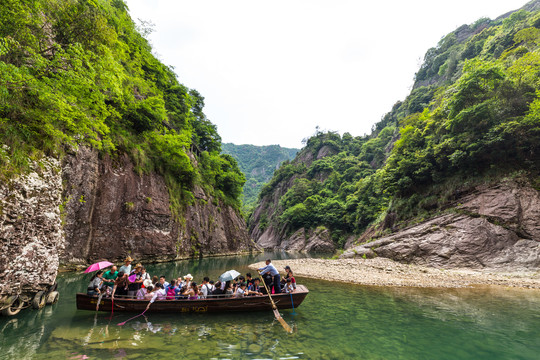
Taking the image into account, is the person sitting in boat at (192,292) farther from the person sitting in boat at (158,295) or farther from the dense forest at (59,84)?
the dense forest at (59,84)

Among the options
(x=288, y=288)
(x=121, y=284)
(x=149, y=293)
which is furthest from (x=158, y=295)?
(x=288, y=288)

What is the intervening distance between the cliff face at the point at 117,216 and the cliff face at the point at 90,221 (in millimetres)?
65

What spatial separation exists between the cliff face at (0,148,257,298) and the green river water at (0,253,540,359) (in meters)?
2.29

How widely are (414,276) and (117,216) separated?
80.1 feet

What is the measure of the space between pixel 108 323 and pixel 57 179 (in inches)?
251

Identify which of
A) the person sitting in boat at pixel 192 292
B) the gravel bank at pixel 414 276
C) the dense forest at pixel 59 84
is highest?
the dense forest at pixel 59 84

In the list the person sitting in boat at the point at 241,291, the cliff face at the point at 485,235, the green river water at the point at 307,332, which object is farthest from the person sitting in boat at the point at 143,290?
the cliff face at the point at 485,235

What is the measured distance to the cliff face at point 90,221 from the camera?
830 cm

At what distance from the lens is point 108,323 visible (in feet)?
29.3

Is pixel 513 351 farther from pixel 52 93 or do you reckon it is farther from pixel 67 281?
pixel 67 281

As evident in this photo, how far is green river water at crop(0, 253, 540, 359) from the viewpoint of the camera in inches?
256

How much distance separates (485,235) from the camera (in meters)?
18.8

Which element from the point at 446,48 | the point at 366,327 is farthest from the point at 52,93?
the point at 446,48

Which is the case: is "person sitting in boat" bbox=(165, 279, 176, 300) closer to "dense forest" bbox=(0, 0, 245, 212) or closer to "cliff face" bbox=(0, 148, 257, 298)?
"cliff face" bbox=(0, 148, 257, 298)
